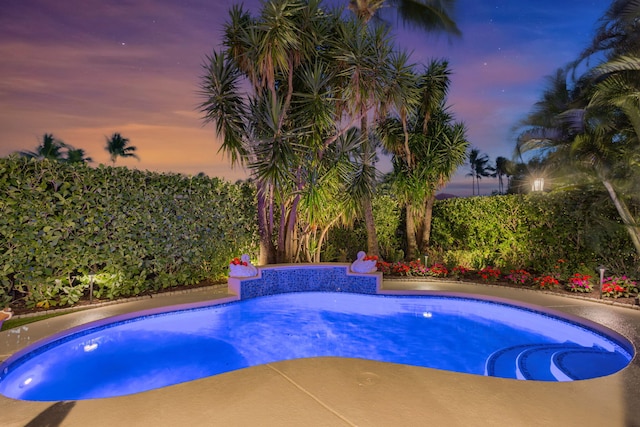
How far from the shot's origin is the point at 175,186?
819 centimetres

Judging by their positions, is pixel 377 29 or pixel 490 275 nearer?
pixel 490 275

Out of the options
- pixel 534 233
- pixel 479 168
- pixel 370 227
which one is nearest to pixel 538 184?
pixel 534 233

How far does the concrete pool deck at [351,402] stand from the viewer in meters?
2.74

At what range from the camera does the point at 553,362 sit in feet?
15.6

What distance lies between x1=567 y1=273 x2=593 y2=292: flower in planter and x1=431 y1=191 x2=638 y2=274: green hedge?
857mm

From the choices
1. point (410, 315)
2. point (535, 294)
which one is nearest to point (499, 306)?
point (535, 294)

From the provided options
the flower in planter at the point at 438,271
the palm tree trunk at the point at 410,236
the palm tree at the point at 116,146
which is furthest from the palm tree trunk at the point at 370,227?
the palm tree at the point at 116,146

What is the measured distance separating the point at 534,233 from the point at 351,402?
830 centimetres

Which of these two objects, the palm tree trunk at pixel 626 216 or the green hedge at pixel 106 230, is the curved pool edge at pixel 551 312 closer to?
the palm tree trunk at pixel 626 216

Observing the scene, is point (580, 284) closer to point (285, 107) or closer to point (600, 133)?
point (600, 133)

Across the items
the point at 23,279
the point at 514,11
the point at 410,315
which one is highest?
the point at 514,11

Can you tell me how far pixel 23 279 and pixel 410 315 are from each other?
252 inches

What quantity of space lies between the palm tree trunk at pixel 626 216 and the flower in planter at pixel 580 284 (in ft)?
3.24

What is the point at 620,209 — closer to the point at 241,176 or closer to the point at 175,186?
the point at 241,176
